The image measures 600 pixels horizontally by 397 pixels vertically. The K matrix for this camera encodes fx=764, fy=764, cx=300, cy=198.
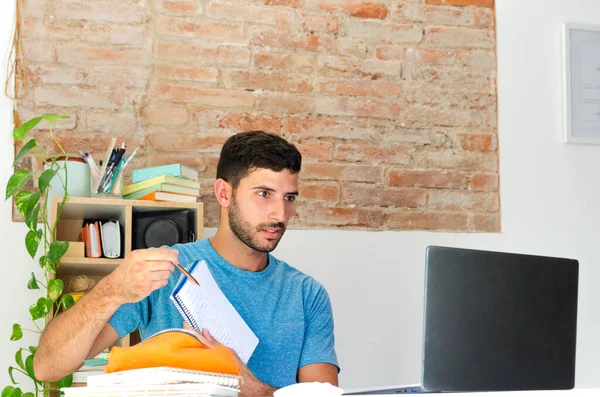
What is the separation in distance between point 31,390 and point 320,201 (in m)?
1.21

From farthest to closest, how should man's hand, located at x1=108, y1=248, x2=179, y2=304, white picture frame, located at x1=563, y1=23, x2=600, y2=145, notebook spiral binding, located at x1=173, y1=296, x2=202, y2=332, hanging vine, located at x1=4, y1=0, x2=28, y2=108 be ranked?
white picture frame, located at x1=563, y1=23, x2=600, y2=145 → hanging vine, located at x1=4, y1=0, x2=28, y2=108 → notebook spiral binding, located at x1=173, y1=296, x2=202, y2=332 → man's hand, located at x1=108, y1=248, x2=179, y2=304

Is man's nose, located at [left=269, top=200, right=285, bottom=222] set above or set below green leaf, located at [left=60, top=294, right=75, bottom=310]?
above

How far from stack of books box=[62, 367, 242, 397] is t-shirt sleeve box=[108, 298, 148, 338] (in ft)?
2.69

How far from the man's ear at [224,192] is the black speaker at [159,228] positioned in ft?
0.87

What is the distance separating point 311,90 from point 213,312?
54.1 inches

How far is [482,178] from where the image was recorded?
3094 millimetres

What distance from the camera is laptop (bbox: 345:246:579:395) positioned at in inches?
48.9

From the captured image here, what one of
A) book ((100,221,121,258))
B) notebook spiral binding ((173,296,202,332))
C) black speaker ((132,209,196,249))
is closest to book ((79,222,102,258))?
book ((100,221,121,258))

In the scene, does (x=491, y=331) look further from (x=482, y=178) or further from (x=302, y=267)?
(x=482, y=178)

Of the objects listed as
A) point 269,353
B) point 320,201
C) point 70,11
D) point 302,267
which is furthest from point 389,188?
point 70,11

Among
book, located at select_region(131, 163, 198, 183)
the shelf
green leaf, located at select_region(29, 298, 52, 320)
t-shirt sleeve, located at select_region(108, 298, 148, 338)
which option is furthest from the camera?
book, located at select_region(131, 163, 198, 183)

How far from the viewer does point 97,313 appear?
1.66 m

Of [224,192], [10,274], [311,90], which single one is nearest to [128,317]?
[224,192]

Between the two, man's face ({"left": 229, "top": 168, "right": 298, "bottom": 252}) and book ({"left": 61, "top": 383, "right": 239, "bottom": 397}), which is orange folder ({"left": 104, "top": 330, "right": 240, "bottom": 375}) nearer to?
book ({"left": 61, "top": 383, "right": 239, "bottom": 397})
